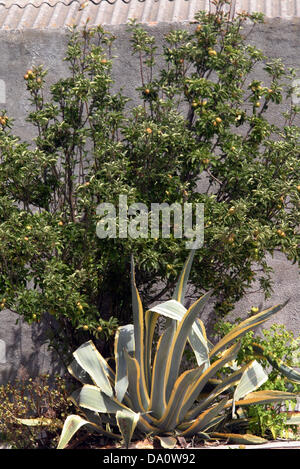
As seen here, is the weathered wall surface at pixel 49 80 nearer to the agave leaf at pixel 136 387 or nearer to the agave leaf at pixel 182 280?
the agave leaf at pixel 182 280

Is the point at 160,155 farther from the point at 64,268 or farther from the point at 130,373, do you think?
the point at 130,373

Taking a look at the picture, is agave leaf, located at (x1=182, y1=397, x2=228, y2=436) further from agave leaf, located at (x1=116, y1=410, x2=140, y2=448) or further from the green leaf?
the green leaf

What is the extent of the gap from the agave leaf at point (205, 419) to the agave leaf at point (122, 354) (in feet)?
1.60

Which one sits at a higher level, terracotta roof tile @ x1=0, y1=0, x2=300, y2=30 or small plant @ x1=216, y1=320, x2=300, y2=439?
terracotta roof tile @ x1=0, y1=0, x2=300, y2=30

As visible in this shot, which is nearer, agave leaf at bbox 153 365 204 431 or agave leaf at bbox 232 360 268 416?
agave leaf at bbox 153 365 204 431

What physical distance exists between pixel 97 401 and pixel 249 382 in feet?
3.08

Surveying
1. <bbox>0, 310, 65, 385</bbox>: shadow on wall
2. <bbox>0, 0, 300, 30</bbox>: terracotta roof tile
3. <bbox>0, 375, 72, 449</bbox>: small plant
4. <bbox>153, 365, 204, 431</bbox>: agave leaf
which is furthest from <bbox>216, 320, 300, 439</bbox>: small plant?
<bbox>0, 0, 300, 30</bbox>: terracotta roof tile

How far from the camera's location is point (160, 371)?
388cm

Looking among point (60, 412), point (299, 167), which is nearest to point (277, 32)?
point (299, 167)

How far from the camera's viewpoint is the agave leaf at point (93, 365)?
403 cm

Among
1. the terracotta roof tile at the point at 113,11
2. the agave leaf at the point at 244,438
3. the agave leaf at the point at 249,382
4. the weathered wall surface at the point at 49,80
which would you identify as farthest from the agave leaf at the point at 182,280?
the terracotta roof tile at the point at 113,11

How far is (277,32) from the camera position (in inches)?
198

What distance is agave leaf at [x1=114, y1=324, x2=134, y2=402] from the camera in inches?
152

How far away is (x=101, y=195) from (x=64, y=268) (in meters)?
0.53
